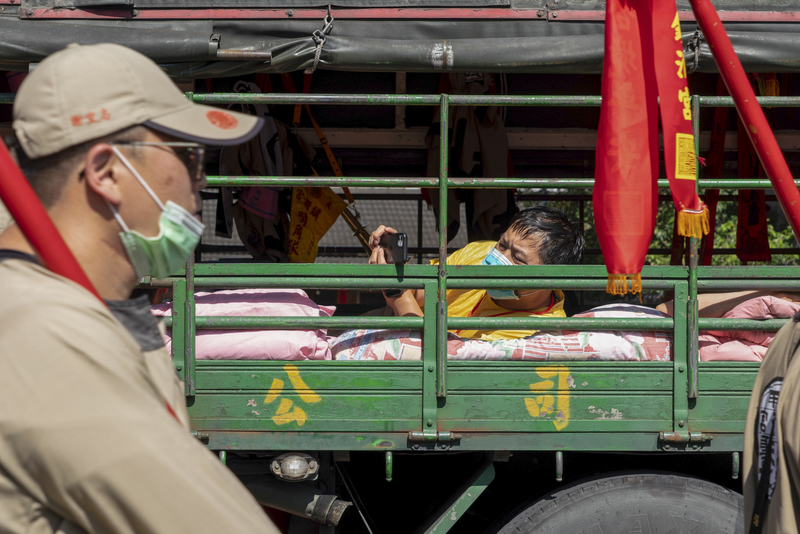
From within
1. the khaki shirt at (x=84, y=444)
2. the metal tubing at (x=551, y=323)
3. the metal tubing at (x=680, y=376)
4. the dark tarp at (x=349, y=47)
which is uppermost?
the dark tarp at (x=349, y=47)

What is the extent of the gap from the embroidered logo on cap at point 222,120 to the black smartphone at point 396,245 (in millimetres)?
1348

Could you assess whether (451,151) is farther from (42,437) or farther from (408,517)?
(42,437)

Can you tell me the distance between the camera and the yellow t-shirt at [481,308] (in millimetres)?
2750

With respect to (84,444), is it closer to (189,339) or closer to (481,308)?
(189,339)

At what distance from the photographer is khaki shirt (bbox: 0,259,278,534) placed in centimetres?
73

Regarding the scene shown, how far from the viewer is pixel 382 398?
2.46 m

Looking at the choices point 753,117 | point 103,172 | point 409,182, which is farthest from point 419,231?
point 103,172

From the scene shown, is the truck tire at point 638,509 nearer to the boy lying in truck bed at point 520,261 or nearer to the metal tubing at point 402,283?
the boy lying in truck bed at point 520,261

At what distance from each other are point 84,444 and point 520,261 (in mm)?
2461

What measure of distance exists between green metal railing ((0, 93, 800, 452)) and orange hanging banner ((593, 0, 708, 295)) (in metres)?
0.22

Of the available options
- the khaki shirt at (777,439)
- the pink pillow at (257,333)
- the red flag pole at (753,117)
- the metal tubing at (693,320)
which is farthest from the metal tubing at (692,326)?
the pink pillow at (257,333)

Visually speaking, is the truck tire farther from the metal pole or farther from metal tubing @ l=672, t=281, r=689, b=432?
the metal pole

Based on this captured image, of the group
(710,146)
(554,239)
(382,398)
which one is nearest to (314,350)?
(382,398)

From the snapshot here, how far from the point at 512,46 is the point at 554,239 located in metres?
0.97
